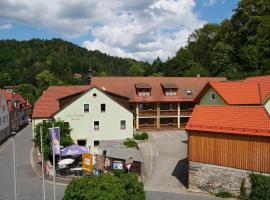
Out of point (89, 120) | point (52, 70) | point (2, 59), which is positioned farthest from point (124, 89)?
point (2, 59)

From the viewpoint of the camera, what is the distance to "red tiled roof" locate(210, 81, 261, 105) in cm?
3628

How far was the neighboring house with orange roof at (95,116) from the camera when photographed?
137 feet

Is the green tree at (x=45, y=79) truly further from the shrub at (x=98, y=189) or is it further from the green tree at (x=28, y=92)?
the shrub at (x=98, y=189)

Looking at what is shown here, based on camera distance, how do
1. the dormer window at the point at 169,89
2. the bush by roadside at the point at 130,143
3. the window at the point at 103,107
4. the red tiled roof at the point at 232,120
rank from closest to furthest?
the red tiled roof at the point at 232,120 < the bush by roadside at the point at 130,143 < the window at the point at 103,107 < the dormer window at the point at 169,89

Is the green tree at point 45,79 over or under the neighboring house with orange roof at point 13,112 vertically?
over

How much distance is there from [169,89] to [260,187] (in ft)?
106

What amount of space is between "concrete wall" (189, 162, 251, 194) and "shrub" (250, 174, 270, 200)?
710 millimetres

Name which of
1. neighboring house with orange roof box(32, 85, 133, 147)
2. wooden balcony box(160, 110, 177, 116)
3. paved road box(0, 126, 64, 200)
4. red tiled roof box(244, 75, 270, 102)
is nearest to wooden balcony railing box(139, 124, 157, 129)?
wooden balcony box(160, 110, 177, 116)

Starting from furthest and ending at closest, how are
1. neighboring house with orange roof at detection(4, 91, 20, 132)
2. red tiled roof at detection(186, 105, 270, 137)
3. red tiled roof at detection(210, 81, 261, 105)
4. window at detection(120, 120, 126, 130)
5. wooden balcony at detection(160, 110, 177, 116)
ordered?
neighboring house with orange roof at detection(4, 91, 20, 132) < wooden balcony at detection(160, 110, 177, 116) < window at detection(120, 120, 126, 130) < red tiled roof at detection(210, 81, 261, 105) < red tiled roof at detection(186, 105, 270, 137)

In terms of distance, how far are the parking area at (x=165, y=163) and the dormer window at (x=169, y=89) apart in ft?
33.1

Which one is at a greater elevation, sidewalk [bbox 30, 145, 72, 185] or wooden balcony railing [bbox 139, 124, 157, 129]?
wooden balcony railing [bbox 139, 124, 157, 129]

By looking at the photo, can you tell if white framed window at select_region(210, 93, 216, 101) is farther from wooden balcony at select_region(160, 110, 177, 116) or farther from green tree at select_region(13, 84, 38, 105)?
green tree at select_region(13, 84, 38, 105)


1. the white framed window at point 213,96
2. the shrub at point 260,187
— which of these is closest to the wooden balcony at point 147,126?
the white framed window at point 213,96

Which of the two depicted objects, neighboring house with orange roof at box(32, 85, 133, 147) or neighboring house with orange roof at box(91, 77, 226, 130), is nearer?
neighboring house with orange roof at box(32, 85, 133, 147)
